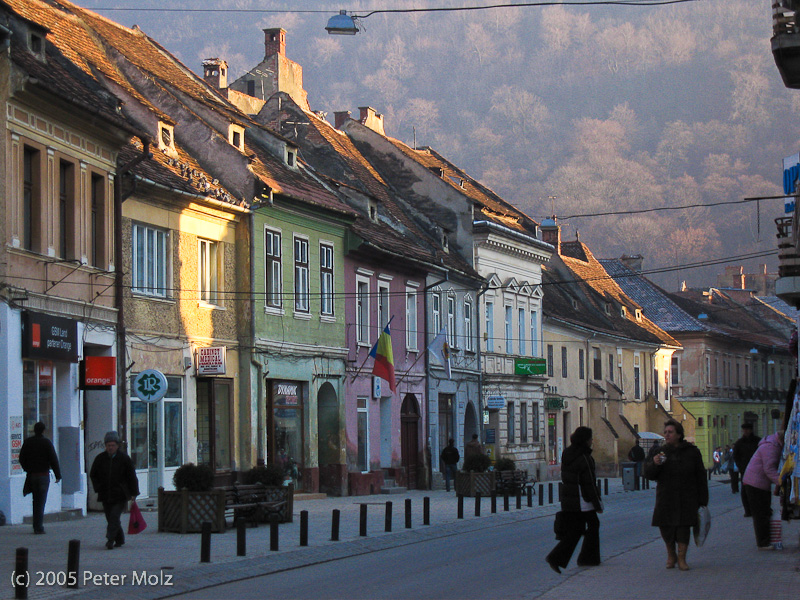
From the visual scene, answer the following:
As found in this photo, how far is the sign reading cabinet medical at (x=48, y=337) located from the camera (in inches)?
894

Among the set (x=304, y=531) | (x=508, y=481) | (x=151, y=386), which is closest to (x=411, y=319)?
(x=508, y=481)

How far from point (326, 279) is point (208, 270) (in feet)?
17.7

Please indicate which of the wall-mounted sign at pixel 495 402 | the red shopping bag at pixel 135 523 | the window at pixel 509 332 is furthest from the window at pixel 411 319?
the red shopping bag at pixel 135 523

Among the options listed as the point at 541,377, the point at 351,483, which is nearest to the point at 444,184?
the point at 541,377

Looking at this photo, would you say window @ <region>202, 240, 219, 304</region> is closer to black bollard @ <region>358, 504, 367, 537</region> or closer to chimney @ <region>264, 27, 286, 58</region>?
black bollard @ <region>358, 504, 367, 537</region>

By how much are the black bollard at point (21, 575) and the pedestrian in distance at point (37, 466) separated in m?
7.29

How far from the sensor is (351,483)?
36.6 meters

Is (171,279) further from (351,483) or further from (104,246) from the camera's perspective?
(351,483)

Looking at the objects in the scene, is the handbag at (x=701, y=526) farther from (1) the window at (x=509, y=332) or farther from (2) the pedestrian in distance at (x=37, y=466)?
(1) the window at (x=509, y=332)

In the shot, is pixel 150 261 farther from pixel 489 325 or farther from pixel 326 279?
pixel 489 325

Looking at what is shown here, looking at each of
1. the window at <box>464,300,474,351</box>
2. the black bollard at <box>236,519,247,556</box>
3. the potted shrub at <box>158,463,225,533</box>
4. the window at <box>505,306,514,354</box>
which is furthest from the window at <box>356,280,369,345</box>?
the black bollard at <box>236,519,247,556</box>

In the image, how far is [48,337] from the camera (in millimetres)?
23453

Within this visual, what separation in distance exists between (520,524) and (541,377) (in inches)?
1130

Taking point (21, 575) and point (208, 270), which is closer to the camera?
point (21, 575)
